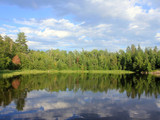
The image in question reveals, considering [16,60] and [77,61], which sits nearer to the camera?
[16,60]

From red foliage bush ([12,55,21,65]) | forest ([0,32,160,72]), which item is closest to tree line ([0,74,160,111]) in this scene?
red foliage bush ([12,55,21,65])

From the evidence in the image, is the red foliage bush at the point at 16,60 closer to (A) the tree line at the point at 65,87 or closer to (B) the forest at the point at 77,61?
(B) the forest at the point at 77,61

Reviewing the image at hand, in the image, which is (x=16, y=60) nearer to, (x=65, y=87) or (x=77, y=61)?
(x=77, y=61)

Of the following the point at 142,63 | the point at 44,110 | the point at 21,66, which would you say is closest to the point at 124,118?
the point at 44,110

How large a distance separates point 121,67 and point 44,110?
71.8 metres

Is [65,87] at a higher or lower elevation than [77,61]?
lower

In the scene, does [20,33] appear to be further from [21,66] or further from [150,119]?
[150,119]

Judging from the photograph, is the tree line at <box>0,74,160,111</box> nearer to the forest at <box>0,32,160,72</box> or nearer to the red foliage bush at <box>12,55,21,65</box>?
the red foliage bush at <box>12,55,21,65</box>

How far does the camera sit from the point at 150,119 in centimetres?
966

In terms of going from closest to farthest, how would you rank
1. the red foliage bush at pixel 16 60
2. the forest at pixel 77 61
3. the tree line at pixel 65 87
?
the tree line at pixel 65 87 → the red foliage bush at pixel 16 60 → the forest at pixel 77 61

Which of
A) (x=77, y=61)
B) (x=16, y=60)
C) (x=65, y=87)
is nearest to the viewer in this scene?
(x=65, y=87)

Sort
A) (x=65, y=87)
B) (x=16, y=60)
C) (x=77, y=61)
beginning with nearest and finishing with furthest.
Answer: (x=65, y=87), (x=16, y=60), (x=77, y=61)

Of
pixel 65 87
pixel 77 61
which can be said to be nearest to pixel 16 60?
pixel 77 61

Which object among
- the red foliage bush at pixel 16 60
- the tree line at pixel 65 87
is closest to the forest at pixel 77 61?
the red foliage bush at pixel 16 60
